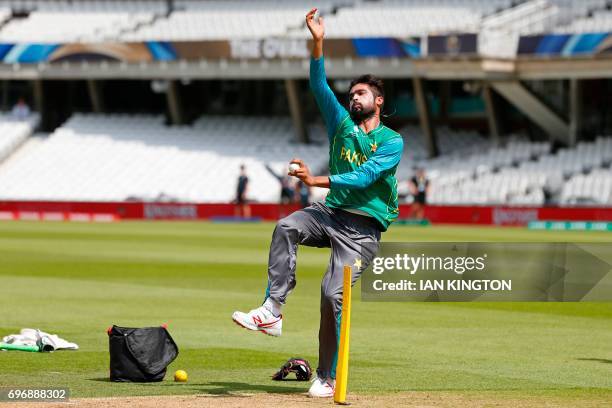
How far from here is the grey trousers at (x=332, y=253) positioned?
31.5ft

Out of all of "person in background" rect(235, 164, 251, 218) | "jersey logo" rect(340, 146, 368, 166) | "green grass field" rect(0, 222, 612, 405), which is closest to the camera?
"jersey logo" rect(340, 146, 368, 166)

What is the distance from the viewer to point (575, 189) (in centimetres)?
4641

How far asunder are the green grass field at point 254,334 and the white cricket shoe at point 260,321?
72cm

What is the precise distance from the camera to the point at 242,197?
152 ft

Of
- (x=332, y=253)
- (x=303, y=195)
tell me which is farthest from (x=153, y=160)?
(x=332, y=253)

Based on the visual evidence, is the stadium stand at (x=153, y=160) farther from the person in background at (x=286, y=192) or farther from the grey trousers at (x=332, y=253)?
the grey trousers at (x=332, y=253)

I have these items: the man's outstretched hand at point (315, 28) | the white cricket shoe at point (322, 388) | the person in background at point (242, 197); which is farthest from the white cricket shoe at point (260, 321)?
the person in background at point (242, 197)

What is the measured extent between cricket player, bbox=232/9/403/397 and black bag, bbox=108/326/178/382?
3.91 ft

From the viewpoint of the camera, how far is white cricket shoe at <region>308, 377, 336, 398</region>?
379 inches

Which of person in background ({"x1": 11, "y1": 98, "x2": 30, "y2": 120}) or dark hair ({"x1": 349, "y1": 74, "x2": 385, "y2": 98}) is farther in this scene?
person in background ({"x1": 11, "y1": 98, "x2": 30, "y2": 120})

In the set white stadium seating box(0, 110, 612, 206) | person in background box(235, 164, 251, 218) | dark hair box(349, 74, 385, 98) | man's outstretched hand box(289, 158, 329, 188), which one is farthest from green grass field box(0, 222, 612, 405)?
white stadium seating box(0, 110, 612, 206)

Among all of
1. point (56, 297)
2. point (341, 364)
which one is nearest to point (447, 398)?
point (341, 364)

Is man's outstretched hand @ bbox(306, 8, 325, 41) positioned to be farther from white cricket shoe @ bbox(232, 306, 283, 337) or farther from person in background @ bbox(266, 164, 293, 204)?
person in background @ bbox(266, 164, 293, 204)

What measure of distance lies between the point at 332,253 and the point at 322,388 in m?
0.98
